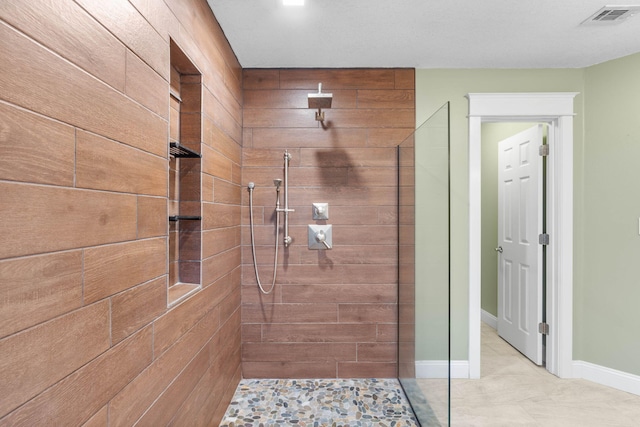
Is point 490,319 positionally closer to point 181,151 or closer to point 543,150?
point 543,150

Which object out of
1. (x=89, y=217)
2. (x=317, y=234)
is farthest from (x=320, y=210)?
(x=89, y=217)

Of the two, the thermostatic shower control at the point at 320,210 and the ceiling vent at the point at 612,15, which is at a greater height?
the ceiling vent at the point at 612,15

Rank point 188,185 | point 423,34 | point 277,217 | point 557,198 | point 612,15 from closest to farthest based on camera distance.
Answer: point 188,185, point 612,15, point 423,34, point 277,217, point 557,198

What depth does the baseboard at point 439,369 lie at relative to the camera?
1.60m

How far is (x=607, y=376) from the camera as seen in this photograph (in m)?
2.35

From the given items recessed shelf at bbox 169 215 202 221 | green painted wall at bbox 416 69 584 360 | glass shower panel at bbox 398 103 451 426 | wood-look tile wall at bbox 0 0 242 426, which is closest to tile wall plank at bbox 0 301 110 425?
wood-look tile wall at bbox 0 0 242 426

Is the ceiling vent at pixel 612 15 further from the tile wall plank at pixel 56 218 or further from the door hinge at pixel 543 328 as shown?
the tile wall plank at pixel 56 218

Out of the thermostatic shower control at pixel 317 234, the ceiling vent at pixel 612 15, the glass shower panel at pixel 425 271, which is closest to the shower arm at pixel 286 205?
the thermostatic shower control at pixel 317 234

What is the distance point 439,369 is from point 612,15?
2120 mm

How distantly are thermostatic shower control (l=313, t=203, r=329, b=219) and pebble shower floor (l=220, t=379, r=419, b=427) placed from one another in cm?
118

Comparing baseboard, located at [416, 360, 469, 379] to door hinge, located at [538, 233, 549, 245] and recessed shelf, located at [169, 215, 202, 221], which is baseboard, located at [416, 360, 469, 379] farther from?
recessed shelf, located at [169, 215, 202, 221]

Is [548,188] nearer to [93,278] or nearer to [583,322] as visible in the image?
[583,322]

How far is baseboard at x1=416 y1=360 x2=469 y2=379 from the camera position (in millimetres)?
1599

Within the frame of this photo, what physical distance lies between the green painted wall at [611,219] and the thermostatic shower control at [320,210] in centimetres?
192
